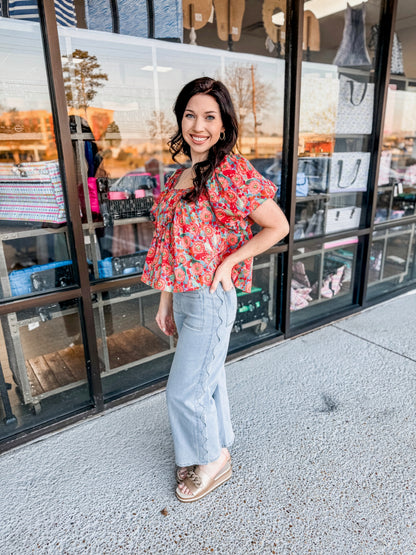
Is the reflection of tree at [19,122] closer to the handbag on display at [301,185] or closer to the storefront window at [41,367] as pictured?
the storefront window at [41,367]

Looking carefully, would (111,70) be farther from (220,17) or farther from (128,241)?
(128,241)

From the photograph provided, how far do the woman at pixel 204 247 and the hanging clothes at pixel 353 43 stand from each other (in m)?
2.10

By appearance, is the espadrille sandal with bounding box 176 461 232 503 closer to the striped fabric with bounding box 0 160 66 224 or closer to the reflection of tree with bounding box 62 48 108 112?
the striped fabric with bounding box 0 160 66 224

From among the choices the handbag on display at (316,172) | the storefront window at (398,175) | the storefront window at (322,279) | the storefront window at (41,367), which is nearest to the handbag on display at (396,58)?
the storefront window at (398,175)

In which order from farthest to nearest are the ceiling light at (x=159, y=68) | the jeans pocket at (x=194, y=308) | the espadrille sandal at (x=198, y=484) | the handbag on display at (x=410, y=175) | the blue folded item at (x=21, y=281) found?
1. the handbag on display at (x=410, y=175)
2. the ceiling light at (x=159, y=68)
3. the blue folded item at (x=21, y=281)
4. the espadrille sandal at (x=198, y=484)
5. the jeans pocket at (x=194, y=308)

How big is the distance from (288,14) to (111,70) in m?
1.28

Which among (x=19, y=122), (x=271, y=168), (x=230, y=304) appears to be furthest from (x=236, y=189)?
(x=271, y=168)

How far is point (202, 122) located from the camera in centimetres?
142

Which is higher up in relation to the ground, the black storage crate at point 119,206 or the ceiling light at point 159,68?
the ceiling light at point 159,68

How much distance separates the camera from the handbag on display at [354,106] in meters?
3.09

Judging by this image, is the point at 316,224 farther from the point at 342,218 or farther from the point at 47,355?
the point at 47,355

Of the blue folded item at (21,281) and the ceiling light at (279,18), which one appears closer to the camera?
the blue folded item at (21,281)

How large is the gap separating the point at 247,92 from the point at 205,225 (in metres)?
2.77

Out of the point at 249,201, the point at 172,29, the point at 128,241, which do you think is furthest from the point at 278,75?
the point at 128,241
